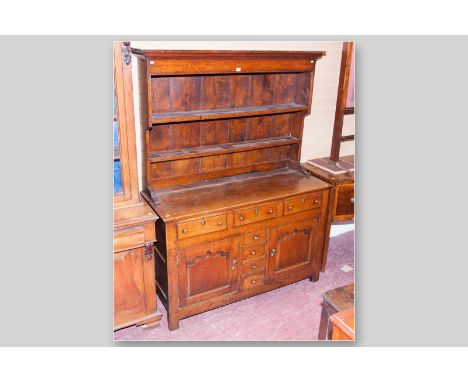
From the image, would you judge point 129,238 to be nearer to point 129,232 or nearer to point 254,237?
point 129,232

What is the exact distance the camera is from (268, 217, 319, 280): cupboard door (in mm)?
2789

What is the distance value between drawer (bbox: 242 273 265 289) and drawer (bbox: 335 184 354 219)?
0.77 m

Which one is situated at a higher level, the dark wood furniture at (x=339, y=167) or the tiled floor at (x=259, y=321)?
the dark wood furniture at (x=339, y=167)

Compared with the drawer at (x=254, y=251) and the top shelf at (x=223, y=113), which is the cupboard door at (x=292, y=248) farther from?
the top shelf at (x=223, y=113)

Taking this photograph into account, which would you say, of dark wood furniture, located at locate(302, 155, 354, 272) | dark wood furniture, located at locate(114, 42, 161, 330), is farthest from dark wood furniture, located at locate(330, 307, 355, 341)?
dark wood furniture, located at locate(302, 155, 354, 272)

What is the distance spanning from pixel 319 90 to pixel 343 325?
6.34ft

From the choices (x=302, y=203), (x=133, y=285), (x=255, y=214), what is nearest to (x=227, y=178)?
(x=255, y=214)

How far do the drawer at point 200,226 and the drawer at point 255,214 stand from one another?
0.34 ft

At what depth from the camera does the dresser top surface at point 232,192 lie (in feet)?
8.02

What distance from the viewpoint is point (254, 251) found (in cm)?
271

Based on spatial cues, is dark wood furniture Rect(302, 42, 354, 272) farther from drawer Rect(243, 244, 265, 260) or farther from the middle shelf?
drawer Rect(243, 244, 265, 260)

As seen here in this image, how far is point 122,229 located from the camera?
7.46 feet

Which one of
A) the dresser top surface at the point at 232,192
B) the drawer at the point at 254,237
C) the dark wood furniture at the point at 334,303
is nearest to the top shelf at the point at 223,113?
the dresser top surface at the point at 232,192
